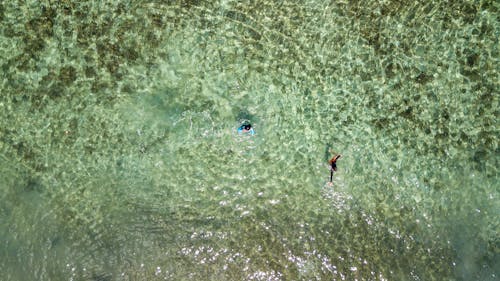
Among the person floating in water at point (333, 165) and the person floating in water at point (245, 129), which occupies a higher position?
the person floating in water at point (245, 129)

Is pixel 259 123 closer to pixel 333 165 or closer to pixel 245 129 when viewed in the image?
pixel 245 129

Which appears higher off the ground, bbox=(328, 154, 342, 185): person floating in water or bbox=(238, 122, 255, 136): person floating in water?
bbox=(238, 122, 255, 136): person floating in water

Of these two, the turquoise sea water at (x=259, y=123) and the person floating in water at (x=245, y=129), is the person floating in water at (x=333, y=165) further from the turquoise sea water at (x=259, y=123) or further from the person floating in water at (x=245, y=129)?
the person floating in water at (x=245, y=129)

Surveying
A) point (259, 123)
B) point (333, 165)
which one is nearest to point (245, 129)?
point (259, 123)

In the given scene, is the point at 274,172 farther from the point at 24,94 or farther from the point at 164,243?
the point at 24,94

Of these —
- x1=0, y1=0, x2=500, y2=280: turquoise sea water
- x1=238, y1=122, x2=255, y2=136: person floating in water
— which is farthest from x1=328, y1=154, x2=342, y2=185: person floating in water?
x1=238, y1=122, x2=255, y2=136: person floating in water

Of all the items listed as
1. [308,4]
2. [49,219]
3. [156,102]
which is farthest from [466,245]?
[49,219]

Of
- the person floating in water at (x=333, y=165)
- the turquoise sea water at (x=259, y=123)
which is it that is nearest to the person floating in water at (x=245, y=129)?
the turquoise sea water at (x=259, y=123)

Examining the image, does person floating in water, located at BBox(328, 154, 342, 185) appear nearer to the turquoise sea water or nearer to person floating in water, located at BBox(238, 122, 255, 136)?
the turquoise sea water
